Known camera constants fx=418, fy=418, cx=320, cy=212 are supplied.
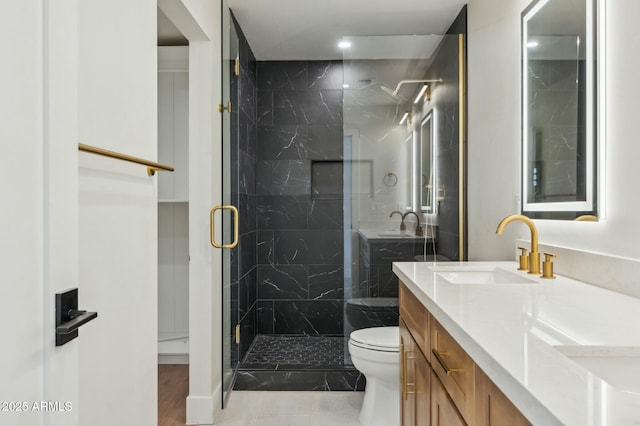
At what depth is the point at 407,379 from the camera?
166 cm

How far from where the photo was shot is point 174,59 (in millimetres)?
3174

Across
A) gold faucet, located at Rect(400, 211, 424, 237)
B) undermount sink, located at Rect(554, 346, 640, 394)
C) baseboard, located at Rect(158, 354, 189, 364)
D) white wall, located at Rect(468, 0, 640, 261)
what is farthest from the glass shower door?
undermount sink, located at Rect(554, 346, 640, 394)

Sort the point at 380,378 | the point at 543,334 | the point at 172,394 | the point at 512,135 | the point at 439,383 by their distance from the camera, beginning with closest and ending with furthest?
1. the point at 543,334
2. the point at 439,383
3. the point at 512,135
4. the point at 380,378
5. the point at 172,394

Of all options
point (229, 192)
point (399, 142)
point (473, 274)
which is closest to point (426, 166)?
point (399, 142)

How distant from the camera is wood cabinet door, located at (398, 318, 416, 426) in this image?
156 cm

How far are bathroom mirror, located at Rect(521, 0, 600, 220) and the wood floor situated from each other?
2.20m

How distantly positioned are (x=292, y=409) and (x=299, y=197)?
1.83m

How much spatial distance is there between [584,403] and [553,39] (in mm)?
1669

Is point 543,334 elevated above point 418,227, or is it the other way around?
point 418,227

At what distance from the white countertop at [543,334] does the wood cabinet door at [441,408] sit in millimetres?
207
